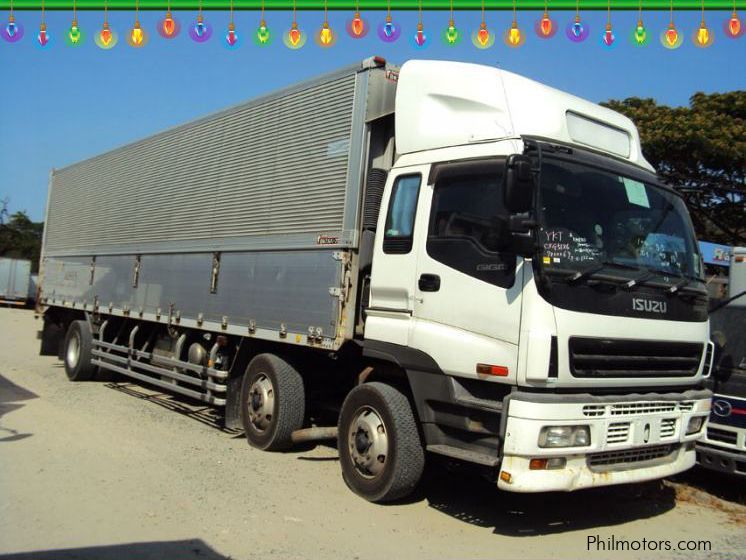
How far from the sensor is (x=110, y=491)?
18.7 ft

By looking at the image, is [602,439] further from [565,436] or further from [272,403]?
[272,403]

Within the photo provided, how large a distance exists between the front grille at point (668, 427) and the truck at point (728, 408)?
109 centimetres

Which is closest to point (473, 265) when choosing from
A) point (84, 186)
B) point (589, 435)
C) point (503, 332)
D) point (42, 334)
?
point (503, 332)

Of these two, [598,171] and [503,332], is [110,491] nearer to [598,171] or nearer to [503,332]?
[503,332]

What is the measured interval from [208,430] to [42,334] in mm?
8478

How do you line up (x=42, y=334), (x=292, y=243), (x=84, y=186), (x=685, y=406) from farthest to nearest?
(x=42, y=334), (x=84, y=186), (x=292, y=243), (x=685, y=406)

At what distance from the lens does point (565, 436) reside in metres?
4.71

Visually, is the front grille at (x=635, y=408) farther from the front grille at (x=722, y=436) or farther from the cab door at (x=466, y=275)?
the front grille at (x=722, y=436)

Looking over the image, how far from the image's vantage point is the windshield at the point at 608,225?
4891 mm

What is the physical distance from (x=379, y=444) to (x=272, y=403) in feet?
6.42

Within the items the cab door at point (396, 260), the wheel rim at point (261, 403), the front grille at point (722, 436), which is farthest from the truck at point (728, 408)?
the wheel rim at point (261, 403)

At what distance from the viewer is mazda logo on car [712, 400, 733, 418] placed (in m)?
6.22

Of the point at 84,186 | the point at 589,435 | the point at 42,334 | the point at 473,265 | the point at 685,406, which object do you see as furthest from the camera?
the point at 42,334

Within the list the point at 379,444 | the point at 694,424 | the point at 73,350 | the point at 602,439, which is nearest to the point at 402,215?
the point at 379,444
